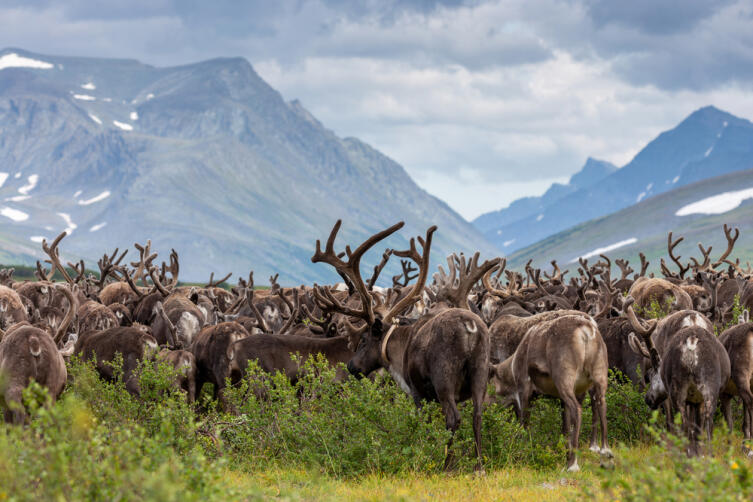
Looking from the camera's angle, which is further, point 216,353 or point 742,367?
point 216,353

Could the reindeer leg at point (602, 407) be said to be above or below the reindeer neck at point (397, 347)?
below

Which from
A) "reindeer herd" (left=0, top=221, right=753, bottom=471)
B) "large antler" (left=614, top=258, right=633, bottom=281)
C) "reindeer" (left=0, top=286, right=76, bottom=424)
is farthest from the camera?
"large antler" (left=614, top=258, right=633, bottom=281)

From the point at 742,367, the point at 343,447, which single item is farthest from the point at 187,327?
the point at 742,367

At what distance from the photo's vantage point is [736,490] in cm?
711

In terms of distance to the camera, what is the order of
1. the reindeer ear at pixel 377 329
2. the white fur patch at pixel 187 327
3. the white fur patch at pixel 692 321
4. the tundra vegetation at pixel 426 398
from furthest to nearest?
the white fur patch at pixel 187 327, the reindeer ear at pixel 377 329, the white fur patch at pixel 692 321, the tundra vegetation at pixel 426 398

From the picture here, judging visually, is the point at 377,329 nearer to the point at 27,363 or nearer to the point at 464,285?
the point at 464,285

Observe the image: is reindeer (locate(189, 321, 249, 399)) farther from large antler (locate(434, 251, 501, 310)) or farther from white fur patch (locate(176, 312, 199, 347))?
large antler (locate(434, 251, 501, 310))

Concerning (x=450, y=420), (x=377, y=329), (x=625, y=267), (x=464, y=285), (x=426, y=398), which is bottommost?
(x=450, y=420)

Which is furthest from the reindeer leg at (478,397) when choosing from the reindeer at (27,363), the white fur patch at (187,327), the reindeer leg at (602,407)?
the white fur patch at (187,327)

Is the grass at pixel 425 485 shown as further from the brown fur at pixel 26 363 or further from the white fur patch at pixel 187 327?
the white fur patch at pixel 187 327

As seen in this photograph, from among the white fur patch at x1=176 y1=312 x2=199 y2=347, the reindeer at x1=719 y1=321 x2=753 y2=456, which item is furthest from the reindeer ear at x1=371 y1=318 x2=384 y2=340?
the white fur patch at x1=176 y1=312 x2=199 y2=347

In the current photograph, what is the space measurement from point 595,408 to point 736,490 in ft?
16.1

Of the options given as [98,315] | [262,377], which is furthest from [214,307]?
[262,377]

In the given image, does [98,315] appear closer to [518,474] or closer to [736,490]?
[518,474]
